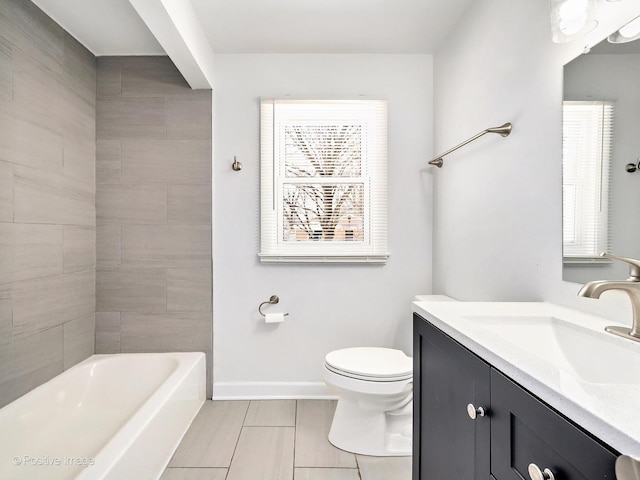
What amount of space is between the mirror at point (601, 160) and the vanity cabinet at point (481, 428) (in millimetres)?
548

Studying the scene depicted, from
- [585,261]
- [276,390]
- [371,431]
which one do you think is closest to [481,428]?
[585,261]

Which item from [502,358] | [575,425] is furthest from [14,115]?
[575,425]

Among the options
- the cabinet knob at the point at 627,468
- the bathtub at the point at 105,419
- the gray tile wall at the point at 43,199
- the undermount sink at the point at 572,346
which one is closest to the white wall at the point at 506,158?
the undermount sink at the point at 572,346

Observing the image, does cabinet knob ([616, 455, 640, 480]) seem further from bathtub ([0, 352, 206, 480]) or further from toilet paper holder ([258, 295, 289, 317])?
toilet paper holder ([258, 295, 289, 317])

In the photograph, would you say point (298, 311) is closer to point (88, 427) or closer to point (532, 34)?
point (88, 427)

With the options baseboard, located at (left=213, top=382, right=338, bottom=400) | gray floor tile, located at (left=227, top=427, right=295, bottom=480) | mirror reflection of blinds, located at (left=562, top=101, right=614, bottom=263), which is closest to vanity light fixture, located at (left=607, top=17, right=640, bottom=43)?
mirror reflection of blinds, located at (left=562, top=101, right=614, bottom=263)

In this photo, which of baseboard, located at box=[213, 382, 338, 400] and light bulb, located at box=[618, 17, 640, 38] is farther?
baseboard, located at box=[213, 382, 338, 400]

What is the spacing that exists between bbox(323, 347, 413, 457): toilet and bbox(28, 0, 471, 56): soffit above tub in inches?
75.6

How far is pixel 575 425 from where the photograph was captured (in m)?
0.61

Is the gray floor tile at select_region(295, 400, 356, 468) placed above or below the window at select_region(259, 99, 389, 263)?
below

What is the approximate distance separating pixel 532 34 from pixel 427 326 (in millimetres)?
1219

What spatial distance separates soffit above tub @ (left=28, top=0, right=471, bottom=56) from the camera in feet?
6.63

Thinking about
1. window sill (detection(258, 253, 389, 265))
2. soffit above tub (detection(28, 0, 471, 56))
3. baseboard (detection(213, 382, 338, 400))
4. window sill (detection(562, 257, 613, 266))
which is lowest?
baseboard (detection(213, 382, 338, 400))

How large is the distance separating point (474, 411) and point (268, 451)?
54.0 inches
